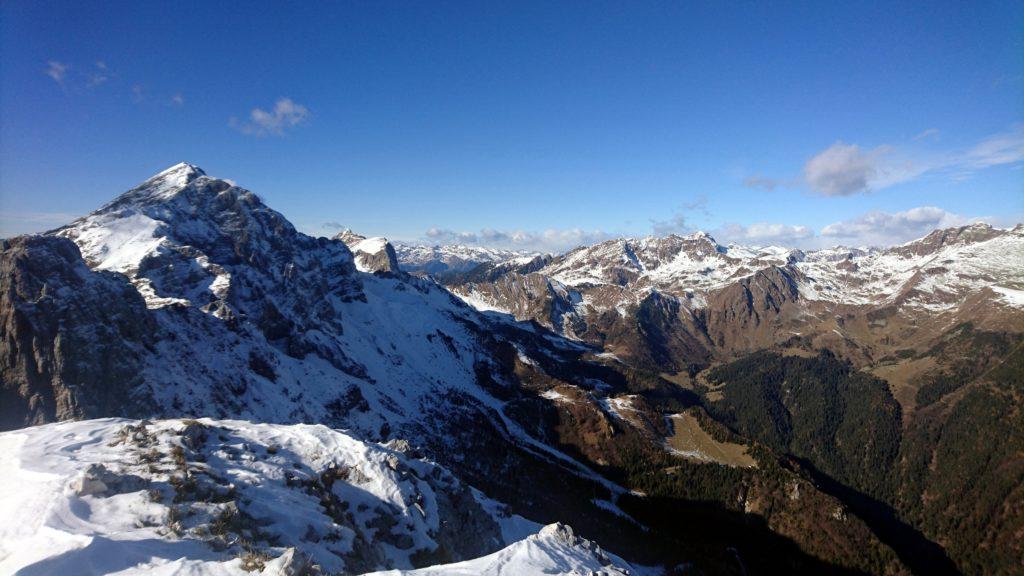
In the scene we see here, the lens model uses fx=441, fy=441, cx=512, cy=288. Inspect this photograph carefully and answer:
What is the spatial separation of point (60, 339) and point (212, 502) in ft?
246

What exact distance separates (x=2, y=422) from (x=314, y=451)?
2596 inches

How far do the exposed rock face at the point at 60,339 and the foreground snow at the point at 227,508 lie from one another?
51654 mm

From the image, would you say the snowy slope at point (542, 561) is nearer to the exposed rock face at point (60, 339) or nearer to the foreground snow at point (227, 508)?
the foreground snow at point (227, 508)

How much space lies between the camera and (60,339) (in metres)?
73.2

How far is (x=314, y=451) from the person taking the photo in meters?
39.1

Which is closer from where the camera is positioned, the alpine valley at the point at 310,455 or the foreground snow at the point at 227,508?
the foreground snow at the point at 227,508

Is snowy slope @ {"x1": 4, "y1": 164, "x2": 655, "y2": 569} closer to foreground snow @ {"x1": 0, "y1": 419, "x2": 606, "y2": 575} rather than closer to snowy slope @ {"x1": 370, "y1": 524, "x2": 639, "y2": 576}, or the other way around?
foreground snow @ {"x1": 0, "y1": 419, "x2": 606, "y2": 575}

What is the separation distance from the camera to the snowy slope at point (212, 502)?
18.6m

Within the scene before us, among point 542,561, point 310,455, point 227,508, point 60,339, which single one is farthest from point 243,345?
point 542,561

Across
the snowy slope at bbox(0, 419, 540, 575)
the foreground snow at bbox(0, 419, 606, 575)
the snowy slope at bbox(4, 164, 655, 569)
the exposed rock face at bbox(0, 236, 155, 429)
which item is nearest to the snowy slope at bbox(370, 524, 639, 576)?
the foreground snow at bbox(0, 419, 606, 575)

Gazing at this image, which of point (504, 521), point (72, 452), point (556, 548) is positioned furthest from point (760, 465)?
point (72, 452)

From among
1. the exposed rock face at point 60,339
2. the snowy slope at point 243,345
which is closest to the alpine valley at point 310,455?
the exposed rock face at point 60,339

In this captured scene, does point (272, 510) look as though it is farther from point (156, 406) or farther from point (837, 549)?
point (837, 549)

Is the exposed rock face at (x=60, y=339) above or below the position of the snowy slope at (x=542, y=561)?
above
